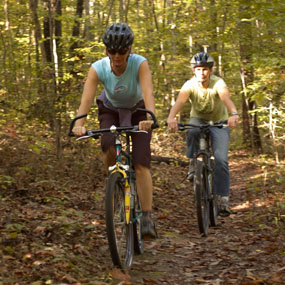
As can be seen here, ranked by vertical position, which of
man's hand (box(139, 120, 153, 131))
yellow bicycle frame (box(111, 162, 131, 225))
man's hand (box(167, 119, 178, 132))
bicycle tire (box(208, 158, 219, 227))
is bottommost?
bicycle tire (box(208, 158, 219, 227))

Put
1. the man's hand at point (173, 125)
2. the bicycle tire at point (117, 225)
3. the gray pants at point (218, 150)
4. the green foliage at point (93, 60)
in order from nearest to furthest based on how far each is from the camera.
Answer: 1. the bicycle tire at point (117, 225)
2. the man's hand at point (173, 125)
3. the gray pants at point (218, 150)
4. the green foliage at point (93, 60)

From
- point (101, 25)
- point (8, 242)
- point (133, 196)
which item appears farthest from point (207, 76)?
point (101, 25)

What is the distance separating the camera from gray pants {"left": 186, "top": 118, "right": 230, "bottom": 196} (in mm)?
6625

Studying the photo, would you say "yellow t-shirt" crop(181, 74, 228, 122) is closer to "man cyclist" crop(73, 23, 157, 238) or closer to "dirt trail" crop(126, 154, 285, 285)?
"dirt trail" crop(126, 154, 285, 285)

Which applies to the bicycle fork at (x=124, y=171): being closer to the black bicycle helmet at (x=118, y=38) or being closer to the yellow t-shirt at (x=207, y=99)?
the black bicycle helmet at (x=118, y=38)

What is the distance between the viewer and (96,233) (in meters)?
5.38

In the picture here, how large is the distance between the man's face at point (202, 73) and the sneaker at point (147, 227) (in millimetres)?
2706

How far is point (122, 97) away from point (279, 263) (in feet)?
7.91

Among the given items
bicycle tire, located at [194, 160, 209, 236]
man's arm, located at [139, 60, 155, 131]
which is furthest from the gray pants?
man's arm, located at [139, 60, 155, 131]

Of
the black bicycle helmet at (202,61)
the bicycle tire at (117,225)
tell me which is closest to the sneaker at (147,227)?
the bicycle tire at (117,225)

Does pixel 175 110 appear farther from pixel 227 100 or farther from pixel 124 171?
A: pixel 124 171

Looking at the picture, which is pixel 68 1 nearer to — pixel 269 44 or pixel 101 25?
pixel 101 25

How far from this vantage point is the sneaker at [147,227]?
4688 mm

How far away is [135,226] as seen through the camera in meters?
4.54
